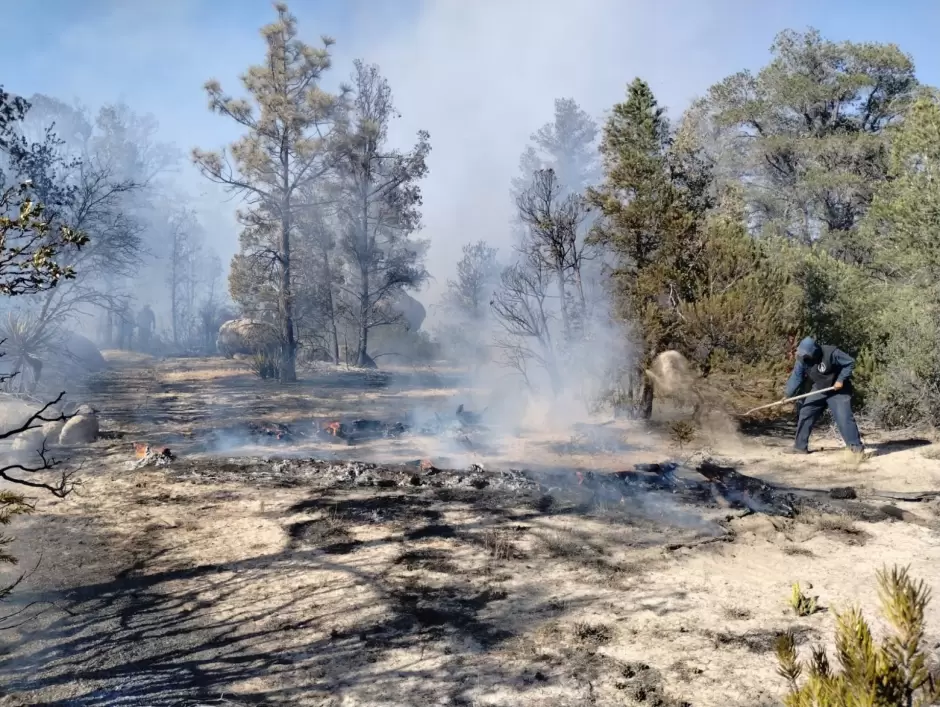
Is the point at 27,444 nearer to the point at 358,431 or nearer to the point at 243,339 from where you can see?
the point at 358,431

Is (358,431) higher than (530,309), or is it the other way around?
(530,309)

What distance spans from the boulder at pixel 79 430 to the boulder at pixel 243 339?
45.5 feet

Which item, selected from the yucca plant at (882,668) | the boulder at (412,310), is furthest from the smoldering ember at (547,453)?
the boulder at (412,310)

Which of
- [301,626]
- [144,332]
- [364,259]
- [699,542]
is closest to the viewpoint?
[301,626]

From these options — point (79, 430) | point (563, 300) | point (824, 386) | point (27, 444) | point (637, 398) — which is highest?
point (563, 300)

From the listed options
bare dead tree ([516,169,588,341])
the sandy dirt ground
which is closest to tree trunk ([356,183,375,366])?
bare dead tree ([516,169,588,341])

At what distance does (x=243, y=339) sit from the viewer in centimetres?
2870

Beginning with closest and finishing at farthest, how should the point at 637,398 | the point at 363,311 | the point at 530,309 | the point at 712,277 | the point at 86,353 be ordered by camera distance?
the point at 712,277
the point at 637,398
the point at 530,309
the point at 86,353
the point at 363,311

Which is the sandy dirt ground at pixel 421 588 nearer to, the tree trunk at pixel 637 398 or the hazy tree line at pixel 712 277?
the hazy tree line at pixel 712 277

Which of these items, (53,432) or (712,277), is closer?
(53,432)

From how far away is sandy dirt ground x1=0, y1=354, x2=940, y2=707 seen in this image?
409 centimetres

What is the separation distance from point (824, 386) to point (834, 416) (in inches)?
19.3

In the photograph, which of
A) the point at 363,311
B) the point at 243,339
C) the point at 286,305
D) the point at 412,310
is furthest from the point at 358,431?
the point at 412,310

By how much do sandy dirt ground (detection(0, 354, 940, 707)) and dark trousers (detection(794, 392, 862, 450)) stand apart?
0.43 metres
